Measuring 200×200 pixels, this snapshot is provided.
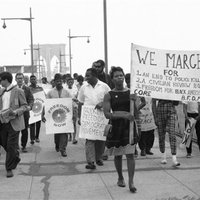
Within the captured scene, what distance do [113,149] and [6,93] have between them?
222 centimetres

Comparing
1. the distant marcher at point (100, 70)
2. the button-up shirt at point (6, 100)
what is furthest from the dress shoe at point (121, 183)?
the button-up shirt at point (6, 100)

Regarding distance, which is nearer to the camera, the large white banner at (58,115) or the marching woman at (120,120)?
the marching woman at (120,120)

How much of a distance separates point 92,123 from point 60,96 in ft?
5.87

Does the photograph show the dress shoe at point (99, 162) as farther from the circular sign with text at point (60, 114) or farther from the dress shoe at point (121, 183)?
the circular sign with text at point (60, 114)

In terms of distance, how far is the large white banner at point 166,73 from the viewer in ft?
20.8

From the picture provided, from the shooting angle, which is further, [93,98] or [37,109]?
[37,109]

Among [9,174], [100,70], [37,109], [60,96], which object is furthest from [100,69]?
[37,109]

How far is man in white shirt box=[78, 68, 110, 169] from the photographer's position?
24.3ft

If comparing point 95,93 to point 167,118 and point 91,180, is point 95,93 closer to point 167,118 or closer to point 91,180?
point 167,118

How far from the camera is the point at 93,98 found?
7.55 metres

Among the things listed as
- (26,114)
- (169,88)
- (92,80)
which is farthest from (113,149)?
(26,114)

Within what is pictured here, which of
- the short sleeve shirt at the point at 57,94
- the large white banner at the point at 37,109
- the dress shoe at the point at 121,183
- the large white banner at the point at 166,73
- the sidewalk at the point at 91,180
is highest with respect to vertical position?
the large white banner at the point at 166,73

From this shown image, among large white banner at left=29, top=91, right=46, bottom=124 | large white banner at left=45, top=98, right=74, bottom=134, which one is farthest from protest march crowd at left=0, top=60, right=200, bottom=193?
large white banner at left=29, top=91, right=46, bottom=124

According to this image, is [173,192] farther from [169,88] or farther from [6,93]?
[6,93]
